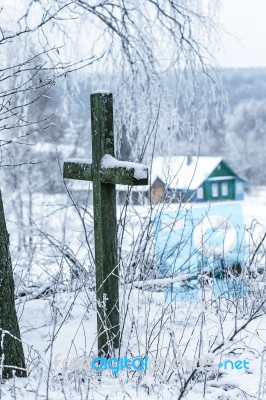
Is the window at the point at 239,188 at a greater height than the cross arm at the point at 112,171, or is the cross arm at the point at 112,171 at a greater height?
the cross arm at the point at 112,171

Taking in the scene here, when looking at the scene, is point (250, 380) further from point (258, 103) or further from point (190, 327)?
point (258, 103)

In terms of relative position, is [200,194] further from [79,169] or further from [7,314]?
[7,314]

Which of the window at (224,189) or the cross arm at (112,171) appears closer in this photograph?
the cross arm at (112,171)

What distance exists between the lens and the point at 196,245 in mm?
5398

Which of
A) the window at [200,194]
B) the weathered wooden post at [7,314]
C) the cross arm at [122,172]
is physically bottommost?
the window at [200,194]

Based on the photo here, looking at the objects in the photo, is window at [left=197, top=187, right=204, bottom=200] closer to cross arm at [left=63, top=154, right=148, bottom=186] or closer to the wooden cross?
cross arm at [left=63, top=154, right=148, bottom=186]

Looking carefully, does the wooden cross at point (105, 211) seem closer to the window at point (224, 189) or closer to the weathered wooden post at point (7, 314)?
the weathered wooden post at point (7, 314)

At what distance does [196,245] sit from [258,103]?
72.2m

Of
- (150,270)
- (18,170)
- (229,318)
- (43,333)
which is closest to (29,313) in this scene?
(43,333)

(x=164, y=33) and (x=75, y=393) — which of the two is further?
(x=164, y=33)

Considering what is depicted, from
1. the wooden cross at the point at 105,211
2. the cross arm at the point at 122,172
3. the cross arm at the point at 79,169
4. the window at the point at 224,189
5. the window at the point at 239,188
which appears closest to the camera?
the cross arm at the point at 122,172

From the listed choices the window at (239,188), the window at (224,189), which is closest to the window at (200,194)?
the window at (224,189)

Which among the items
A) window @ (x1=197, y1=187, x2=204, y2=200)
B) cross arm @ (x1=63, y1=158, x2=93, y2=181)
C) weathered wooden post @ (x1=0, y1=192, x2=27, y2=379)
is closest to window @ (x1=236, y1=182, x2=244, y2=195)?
window @ (x1=197, y1=187, x2=204, y2=200)

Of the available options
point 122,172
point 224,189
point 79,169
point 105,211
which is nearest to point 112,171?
point 122,172
